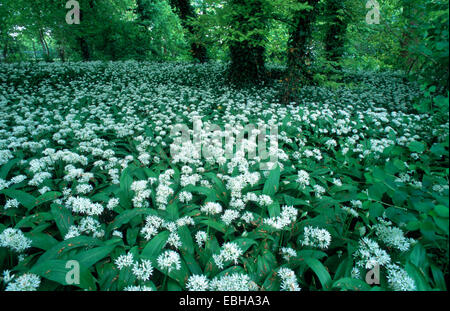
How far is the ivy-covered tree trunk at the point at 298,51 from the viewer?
6914 millimetres

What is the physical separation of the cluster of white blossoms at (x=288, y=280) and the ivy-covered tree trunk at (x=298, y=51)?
6549mm

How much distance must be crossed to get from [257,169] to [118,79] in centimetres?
860

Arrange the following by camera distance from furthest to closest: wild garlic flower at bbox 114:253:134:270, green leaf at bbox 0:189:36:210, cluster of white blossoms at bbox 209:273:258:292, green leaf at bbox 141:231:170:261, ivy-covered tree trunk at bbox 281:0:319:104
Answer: ivy-covered tree trunk at bbox 281:0:319:104 → green leaf at bbox 0:189:36:210 → green leaf at bbox 141:231:170:261 → wild garlic flower at bbox 114:253:134:270 → cluster of white blossoms at bbox 209:273:258:292

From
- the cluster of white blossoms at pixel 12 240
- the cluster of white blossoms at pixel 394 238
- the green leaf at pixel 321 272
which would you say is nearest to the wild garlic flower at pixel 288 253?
the green leaf at pixel 321 272

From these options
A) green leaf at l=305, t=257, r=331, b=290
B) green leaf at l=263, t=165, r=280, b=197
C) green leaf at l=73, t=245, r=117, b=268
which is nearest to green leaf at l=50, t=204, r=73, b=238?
green leaf at l=73, t=245, r=117, b=268

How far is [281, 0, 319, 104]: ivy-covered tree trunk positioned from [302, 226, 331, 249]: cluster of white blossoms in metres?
6.04

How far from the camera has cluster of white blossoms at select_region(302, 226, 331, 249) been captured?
2113 mm

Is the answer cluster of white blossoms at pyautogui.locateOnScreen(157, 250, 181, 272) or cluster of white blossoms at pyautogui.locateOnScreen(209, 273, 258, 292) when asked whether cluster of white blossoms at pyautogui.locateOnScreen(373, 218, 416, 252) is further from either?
cluster of white blossoms at pyautogui.locateOnScreen(157, 250, 181, 272)

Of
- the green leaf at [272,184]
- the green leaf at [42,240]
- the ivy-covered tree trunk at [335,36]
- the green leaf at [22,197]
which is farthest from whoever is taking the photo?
the ivy-covered tree trunk at [335,36]

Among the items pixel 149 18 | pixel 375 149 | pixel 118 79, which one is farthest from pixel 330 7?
pixel 149 18

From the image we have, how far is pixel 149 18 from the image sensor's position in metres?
20.1

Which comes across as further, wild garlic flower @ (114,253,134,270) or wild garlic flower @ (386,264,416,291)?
wild garlic flower @ (114,253,134,270)

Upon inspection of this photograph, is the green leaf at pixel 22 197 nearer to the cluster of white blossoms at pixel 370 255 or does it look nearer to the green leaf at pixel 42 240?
the green leaf at pixel 42 240

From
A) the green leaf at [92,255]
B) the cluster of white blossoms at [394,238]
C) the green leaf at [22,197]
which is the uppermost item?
the green leaf at [22,197]
